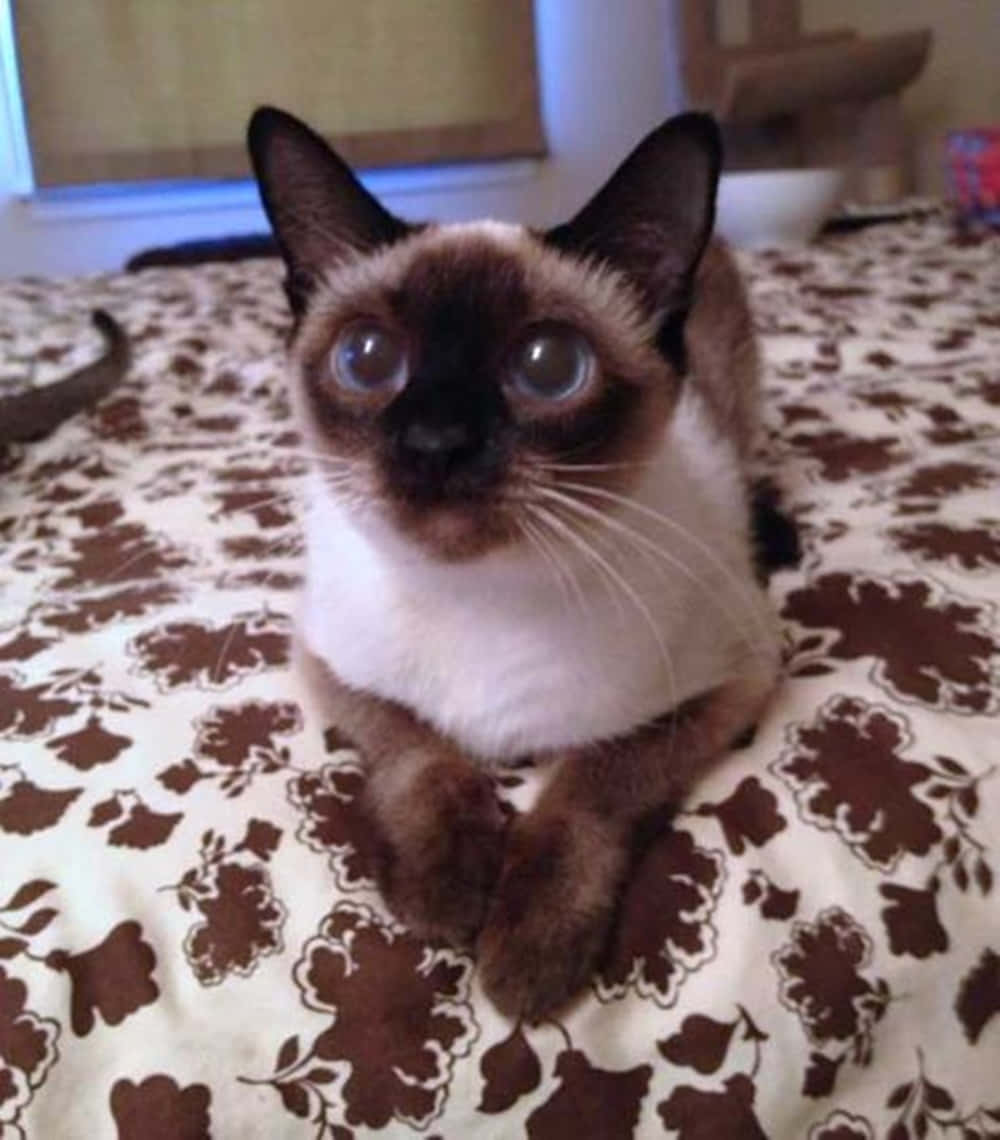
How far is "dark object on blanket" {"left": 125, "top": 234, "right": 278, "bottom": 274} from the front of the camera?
3.38 m

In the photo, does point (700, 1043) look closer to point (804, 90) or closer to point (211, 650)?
point (211, 650)

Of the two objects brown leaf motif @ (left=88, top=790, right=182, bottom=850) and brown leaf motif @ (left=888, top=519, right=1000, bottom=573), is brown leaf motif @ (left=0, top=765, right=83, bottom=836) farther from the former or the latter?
brown leaf motif @ (left=888, top=519, right=1000, bottom=573)

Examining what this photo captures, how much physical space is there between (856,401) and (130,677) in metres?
1.13

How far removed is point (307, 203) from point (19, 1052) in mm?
618

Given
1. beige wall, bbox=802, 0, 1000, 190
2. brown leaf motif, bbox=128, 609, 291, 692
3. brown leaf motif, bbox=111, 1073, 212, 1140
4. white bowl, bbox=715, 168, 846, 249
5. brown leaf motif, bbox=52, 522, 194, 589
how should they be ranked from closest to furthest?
brown leaf motif, bbox=111, 1073, 212, 1140 < brown leaf motif, bbox=128, 609, 291, 692 < brown leaf motif, bbox=52, 522, 194, 589 < white bowl, bbox=715, 168, 846, 249 < beige wall, bbox=802, 0, 1000, 190

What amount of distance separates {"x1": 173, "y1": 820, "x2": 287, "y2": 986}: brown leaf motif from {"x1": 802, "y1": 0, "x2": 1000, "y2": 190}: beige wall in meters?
4.29

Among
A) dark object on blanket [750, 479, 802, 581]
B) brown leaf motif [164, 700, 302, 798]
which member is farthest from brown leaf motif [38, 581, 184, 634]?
dark object on blanket [750, 479, 802, 581]

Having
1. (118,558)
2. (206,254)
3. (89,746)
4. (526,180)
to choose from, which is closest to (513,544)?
(89,746)

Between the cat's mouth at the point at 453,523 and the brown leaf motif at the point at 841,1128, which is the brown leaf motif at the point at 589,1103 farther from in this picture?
the cat's mouth at the point at 453,523

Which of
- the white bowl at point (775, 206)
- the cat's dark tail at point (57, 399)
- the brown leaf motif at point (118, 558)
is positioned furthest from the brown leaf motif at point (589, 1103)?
the white bowl at point (775, 206)

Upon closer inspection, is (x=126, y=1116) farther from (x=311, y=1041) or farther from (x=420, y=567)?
(x=420, y=567)

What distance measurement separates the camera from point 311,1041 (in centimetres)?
66

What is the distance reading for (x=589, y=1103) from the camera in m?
0.66

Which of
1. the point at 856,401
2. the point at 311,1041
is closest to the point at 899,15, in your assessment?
the point at 856,401
